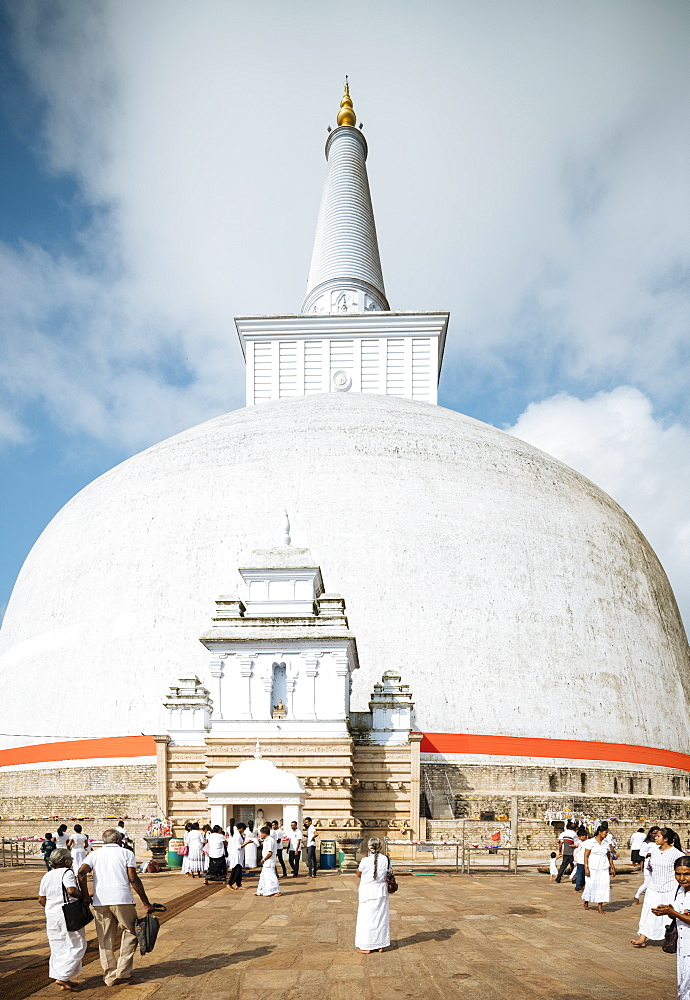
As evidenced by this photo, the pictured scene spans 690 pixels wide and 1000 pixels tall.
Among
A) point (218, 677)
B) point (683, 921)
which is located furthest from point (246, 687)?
point (683, 921)

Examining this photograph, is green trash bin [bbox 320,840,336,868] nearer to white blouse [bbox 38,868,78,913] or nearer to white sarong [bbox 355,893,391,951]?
white sarong [bbox 355,893,391,951]

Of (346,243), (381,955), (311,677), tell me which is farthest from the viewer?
(346,243)

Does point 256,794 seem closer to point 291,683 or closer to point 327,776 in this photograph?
point 327,776

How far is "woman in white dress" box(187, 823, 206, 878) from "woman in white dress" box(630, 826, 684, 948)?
33.3 feet

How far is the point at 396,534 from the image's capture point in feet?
98.1

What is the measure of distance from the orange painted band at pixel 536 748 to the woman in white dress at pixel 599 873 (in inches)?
513

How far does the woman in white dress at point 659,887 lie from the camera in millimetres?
9492

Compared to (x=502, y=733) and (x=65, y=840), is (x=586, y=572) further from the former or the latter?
(x=65, y=840)

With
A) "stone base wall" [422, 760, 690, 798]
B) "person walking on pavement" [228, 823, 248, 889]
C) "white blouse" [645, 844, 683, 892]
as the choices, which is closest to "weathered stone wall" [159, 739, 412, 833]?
"stone base wall" [422, 760, 690, 798]

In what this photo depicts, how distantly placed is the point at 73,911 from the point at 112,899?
38 centimetres

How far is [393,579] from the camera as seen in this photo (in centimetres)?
2898

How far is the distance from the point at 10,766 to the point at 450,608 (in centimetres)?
1556

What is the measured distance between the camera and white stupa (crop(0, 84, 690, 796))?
27.9m

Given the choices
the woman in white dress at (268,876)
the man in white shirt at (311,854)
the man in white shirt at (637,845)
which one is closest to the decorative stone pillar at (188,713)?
the man in white shirt at (311,854)
